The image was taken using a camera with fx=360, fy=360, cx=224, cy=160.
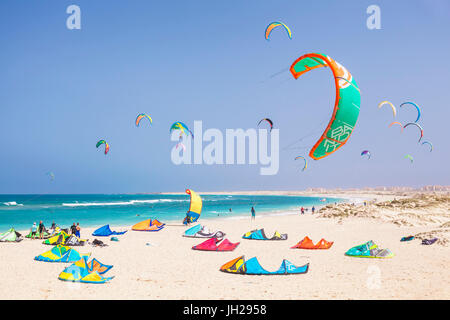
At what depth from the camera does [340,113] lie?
27.8 ft

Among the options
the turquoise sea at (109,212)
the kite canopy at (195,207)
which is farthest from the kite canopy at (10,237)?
the kite canopy at (195,207)

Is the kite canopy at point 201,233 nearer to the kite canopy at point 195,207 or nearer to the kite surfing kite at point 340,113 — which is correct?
the kite canopy at point 195,207

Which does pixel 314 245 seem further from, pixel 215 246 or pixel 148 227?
pixel 148 227

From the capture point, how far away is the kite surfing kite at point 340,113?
8500 mm

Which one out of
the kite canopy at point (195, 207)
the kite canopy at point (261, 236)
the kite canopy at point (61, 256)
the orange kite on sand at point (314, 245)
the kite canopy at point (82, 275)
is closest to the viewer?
the kite canopy at point (82, 275)

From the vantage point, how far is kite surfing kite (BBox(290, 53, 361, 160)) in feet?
27.9

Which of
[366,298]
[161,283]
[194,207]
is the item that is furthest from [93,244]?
[366,298]

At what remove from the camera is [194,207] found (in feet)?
79.3

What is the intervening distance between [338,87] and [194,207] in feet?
55.6

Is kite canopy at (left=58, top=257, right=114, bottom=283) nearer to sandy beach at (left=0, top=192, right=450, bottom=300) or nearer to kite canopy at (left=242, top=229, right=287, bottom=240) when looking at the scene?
sandy beach at (left=0, top=192, right=450, bottom=300)

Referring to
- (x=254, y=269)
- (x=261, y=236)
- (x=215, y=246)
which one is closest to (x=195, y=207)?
(x=261, y=236)

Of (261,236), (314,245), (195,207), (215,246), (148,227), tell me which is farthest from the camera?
(195,207)

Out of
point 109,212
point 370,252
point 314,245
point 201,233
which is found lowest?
point 109,212

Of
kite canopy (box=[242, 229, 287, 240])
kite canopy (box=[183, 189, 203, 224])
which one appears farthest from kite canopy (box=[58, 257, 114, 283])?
kite canopy (box=[183, 189, 203, 224])
